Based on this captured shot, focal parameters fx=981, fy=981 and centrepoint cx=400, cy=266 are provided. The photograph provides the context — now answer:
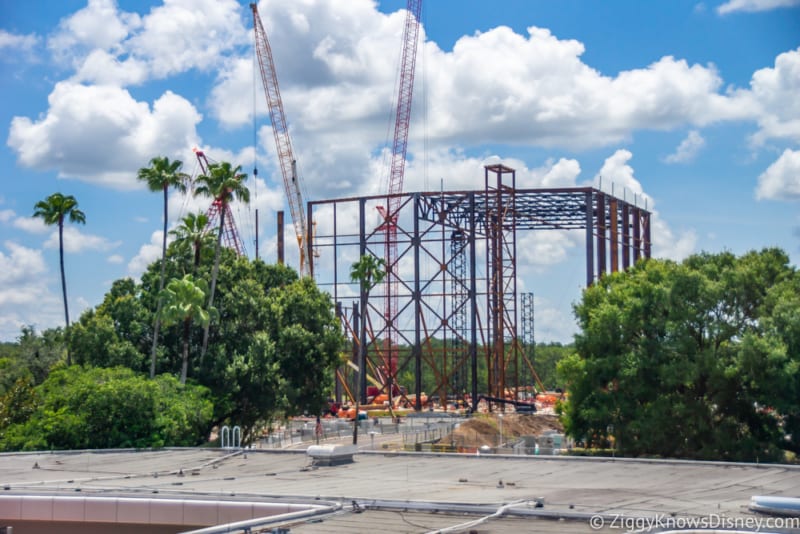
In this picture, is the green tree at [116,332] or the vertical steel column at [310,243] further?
the vertical steel column at [310,243]

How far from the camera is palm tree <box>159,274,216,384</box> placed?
57.4 m

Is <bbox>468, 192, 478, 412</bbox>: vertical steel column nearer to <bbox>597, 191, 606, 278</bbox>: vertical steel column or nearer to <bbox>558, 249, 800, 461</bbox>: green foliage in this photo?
<bbox>597, 191, 606, 278</bbox>: vertical steel column

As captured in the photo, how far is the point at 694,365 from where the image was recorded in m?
48.0

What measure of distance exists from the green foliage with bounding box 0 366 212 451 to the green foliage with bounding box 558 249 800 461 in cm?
2106

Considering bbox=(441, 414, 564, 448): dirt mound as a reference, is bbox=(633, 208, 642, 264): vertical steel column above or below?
above

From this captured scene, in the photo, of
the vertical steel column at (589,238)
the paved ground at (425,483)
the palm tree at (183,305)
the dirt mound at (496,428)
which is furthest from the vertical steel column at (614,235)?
the paved ground at (425,483)

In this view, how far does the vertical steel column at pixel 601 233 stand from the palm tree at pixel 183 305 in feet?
146

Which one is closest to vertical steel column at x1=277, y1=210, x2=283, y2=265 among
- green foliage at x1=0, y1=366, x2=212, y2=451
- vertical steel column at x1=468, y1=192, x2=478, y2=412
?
vertical steel column at x1=468, y1=192, x2=478, y2=412

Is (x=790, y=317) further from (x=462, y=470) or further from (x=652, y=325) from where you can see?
(x=462, y=470)

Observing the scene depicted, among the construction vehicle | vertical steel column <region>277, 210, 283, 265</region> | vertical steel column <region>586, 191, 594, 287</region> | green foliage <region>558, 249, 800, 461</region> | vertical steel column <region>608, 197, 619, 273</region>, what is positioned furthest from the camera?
vertical steel column <region>277, 210, 283, 265</region>

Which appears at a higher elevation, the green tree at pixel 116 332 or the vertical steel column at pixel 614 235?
the vertical steel column at pixel 614 235

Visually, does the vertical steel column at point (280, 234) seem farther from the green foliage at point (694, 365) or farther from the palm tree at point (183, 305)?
the green foliage at point (694, 365)

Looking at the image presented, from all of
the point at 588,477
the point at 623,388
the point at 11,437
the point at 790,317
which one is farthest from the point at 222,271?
the point at 588,477

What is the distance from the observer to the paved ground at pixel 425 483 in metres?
20.7
